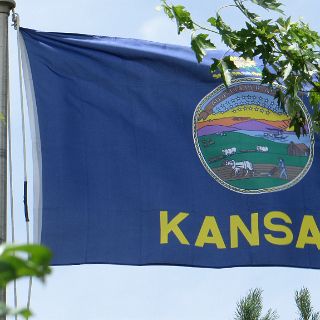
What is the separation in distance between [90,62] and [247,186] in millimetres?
2207

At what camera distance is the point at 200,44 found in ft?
19.7

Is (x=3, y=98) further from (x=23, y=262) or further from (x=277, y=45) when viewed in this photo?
(x=23, y=262)

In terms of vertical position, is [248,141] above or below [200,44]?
above

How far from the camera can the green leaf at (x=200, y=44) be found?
5.94 m

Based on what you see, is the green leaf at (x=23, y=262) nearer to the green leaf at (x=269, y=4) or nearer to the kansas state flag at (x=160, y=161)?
the green leaf at (x=269, y=4)

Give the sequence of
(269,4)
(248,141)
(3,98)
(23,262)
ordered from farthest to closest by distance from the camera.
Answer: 1. (248,141)
2. (3,98)
3. (269,4)
4. (23,262)

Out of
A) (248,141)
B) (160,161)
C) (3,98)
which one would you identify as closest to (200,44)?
(3,98)

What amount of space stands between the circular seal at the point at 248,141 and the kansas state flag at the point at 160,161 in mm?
14

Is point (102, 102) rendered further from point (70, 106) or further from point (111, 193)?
point (111, 193)

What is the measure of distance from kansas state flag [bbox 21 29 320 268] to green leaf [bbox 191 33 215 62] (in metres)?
3.82

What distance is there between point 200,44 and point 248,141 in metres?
5.10

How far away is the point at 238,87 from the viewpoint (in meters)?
11.3

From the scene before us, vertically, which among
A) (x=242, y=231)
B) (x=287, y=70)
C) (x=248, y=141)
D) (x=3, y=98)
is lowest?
(x=287, y=70)

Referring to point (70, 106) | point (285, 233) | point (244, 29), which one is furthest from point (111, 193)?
point (244, 29)
